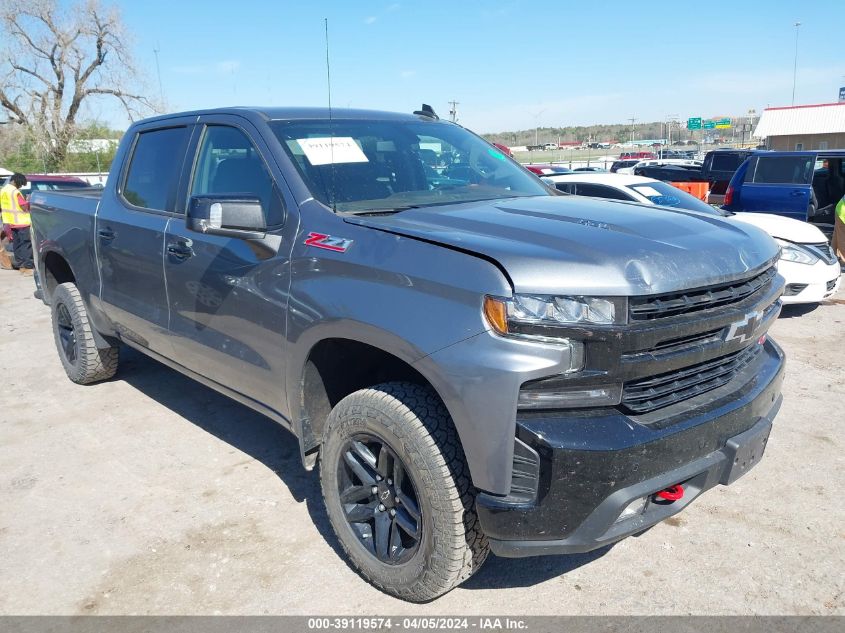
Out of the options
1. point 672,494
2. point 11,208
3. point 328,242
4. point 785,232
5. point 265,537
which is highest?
point 328,242

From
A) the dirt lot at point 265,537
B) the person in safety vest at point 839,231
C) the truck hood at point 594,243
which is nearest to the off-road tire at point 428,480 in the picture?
the dirt lot at point 265,537

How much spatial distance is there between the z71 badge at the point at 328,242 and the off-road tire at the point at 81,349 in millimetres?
2928

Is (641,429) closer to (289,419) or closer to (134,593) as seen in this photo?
(289,419)

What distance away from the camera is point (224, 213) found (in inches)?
112

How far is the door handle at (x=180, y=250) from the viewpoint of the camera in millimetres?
3492

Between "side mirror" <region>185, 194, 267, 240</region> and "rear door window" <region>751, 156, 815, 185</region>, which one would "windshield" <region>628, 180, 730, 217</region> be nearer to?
"rear door window" <region>751, 156, 815, 185</region>

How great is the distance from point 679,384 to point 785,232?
632 centimetres

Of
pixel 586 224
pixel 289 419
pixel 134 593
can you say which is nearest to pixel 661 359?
pixel 586 224

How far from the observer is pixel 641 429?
7.25 ft

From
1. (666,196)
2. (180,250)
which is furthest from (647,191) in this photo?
(180,250)

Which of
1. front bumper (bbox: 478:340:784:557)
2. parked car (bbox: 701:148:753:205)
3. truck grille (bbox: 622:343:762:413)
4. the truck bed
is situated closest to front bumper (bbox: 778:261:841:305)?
truck grille (bbox: 622:343:762:413)

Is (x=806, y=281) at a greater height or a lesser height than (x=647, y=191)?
lesser

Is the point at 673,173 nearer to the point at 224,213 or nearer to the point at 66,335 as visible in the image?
the point at 66,335

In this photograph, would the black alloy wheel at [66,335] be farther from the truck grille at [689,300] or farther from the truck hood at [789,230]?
the truck hood at [789,230]
